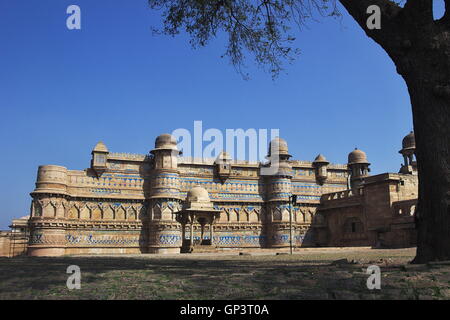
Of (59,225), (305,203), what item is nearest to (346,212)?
(305,203)

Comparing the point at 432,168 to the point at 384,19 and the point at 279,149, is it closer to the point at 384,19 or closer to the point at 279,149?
the point at 384,19

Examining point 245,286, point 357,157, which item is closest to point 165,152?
point 357,157

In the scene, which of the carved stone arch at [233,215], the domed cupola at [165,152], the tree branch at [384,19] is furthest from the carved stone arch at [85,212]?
the tree branch at [384,19]

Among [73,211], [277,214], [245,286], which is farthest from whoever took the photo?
[277,214]

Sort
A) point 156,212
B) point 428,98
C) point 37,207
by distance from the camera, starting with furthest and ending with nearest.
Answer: point 156,212, point 37,207, point 428,98

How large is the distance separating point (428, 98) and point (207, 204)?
61.6ft

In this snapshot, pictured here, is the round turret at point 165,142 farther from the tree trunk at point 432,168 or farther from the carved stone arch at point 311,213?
the tree trunk at point 432,168

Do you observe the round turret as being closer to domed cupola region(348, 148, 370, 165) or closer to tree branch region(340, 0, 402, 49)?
domed cupola region(348, 148, 370, 165)

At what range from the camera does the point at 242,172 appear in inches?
1454

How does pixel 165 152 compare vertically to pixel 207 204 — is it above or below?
above

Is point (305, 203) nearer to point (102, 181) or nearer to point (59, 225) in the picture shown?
point (102, 181)

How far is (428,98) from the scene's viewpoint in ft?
22.7

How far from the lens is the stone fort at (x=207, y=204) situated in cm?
2761

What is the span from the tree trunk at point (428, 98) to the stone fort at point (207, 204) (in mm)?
17839
